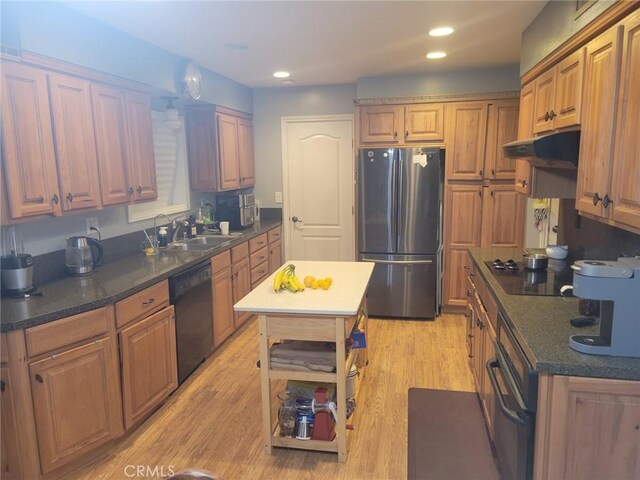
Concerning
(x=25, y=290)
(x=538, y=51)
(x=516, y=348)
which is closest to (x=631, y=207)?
(x=516, y=348)

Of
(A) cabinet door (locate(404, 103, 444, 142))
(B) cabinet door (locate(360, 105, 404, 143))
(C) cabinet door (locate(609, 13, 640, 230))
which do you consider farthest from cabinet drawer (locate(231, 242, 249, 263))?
(C) cabinet door (locate(609, 13, 640, 230))

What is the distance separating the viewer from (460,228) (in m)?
4.48

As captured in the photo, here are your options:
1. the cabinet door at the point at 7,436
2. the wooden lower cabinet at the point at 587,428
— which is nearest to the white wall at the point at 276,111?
the cabinet door at the point at 7,436

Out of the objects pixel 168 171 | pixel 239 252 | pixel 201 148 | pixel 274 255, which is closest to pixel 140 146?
pixel 168 171

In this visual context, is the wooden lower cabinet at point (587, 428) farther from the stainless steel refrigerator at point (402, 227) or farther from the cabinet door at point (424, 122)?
the cabinet door at point (424, 122)

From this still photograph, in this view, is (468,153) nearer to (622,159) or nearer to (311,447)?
(622,159)

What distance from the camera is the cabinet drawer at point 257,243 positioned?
443 centimetres

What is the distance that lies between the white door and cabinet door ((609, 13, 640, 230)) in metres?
3.61

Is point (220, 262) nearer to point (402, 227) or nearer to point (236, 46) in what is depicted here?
point (236, 46)

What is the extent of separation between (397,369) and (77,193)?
252cm

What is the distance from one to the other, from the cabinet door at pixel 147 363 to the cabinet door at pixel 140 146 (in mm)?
881

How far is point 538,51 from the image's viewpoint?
2.77m

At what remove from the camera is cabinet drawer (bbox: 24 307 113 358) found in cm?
206

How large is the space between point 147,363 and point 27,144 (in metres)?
1.37
